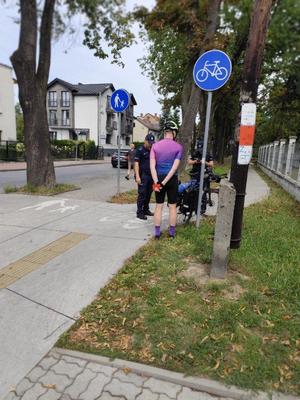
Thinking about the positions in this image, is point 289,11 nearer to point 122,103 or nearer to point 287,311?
point 122,103

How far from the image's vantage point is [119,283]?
405cm

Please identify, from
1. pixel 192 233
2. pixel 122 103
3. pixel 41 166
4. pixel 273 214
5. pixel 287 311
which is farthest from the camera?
pixel 41 166

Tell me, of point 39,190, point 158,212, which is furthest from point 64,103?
point 158,212

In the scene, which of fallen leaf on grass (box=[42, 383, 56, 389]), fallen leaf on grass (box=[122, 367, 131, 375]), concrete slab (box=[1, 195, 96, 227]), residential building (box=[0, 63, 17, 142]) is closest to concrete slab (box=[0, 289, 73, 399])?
fallen leaf on grass (box=[42, 383, 56, 389])

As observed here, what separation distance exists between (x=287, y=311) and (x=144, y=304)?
57.0 inches

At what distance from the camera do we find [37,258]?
4871mm

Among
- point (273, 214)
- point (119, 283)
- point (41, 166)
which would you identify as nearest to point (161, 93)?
point (41, 166)

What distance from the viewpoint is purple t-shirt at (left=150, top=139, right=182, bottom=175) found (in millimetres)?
5219

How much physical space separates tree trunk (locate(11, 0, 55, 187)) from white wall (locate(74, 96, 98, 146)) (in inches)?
1692

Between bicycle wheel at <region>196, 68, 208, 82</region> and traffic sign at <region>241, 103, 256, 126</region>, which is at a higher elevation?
bicycle wheel at <region>196, 68, 208, 82</region>

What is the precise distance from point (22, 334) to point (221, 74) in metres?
4.63

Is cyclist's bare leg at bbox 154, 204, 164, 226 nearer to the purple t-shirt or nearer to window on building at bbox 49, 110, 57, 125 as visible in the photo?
the purple t-shirt

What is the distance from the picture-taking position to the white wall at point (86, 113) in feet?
171

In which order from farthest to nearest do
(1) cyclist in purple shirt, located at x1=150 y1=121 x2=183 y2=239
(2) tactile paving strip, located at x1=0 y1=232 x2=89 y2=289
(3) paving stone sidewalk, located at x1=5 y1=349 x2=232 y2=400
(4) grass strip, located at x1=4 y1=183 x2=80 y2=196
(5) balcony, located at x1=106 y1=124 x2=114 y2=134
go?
(5) balcony, located at x1=106 y1=124 x2=114 y2=134
(4) grass strip, located at x1=4 y1=183 x2=80 y2=196
(1) cyclist in purple shirt, located at x1=150 y1=121 x2=183 y2=239
(2) tactile paving strip, located at x1=0 y1=232 x2=89 y2=289
(3) paving stone sidewalk, located at x1=5 y1=349 x2=232 y2=400
